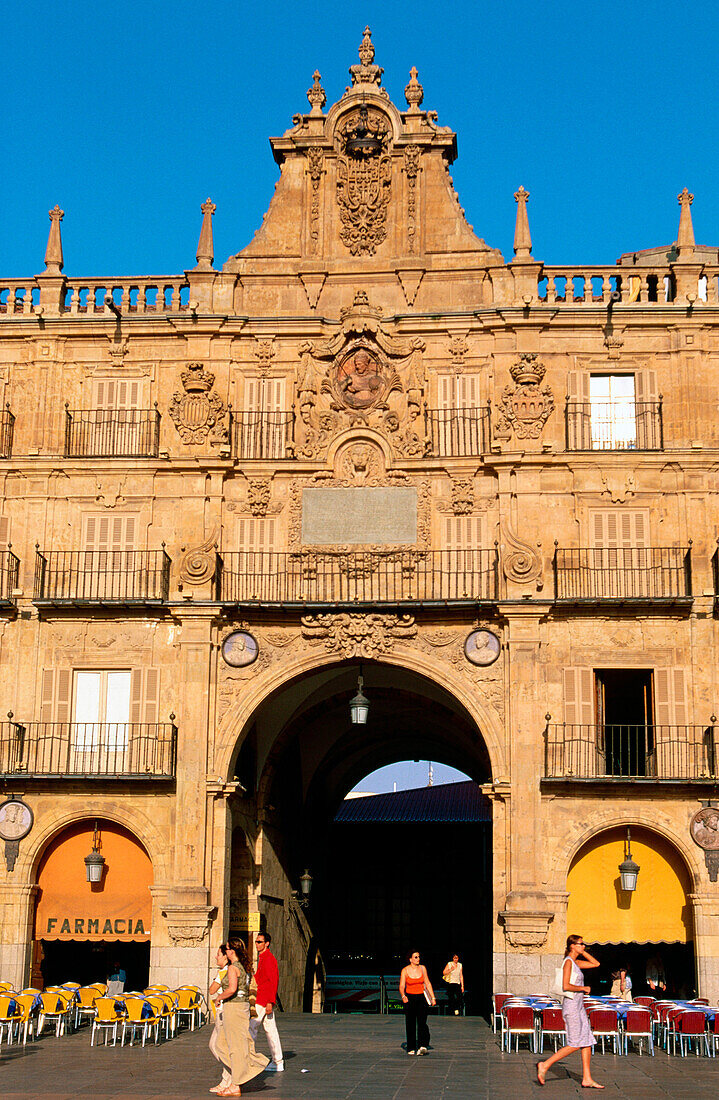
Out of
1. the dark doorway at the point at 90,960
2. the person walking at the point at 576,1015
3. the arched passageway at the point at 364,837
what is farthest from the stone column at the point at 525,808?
the person walking at the point at 576,1015

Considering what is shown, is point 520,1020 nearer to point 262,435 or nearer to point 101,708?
point 101,708


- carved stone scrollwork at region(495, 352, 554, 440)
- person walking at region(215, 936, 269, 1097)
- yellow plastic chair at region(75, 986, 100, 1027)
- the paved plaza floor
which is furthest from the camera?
carved stone scrollwork at region(495, 352, 554, 440)

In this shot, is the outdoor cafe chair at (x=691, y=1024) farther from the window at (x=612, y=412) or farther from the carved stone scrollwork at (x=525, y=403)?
the carved stone scrollwork at (x=525, y=403)

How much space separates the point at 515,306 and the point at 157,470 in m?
9.22

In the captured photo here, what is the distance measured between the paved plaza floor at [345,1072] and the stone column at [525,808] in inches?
118

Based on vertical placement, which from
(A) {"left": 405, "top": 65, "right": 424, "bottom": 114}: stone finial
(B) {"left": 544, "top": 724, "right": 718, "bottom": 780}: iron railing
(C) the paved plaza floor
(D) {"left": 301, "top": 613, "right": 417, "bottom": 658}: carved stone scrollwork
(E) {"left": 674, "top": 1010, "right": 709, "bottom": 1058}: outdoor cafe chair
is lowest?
(C) the paved plaza floor

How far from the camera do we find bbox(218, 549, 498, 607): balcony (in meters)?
31.5

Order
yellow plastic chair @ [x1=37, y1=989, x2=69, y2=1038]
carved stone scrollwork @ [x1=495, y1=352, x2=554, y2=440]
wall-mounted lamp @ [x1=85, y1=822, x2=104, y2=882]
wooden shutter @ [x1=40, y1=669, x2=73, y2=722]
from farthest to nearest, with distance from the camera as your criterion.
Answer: carved stone scrollwork @ [x1=495, y1=352, x2=554, y2=440] < wooden shutter @ [x1=40, y1=669, x2=73, y2=722] < wall-mounted lamp @ [x1=85, y1=822, x2=104, y2=882] < yellow plastic chair @ [x1=37, y1=989, x2=69, y2=1038]

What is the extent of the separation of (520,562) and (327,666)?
4.95 m

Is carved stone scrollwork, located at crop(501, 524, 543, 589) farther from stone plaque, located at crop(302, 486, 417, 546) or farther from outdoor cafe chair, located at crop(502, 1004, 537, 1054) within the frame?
outdoor cafe chair, located at crop(502, 1004, 537, 1054)

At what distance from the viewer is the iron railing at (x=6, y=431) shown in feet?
109

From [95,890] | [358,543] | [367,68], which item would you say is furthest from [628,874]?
[367,68]

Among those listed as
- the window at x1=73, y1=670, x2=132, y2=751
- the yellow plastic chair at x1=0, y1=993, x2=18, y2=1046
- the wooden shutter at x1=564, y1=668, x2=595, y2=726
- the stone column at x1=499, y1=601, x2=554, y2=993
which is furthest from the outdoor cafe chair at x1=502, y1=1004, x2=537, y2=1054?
the window at x1=73, y1=670, x2=132, y2=751

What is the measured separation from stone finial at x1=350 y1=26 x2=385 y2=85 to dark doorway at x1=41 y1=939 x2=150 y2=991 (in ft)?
72.2
